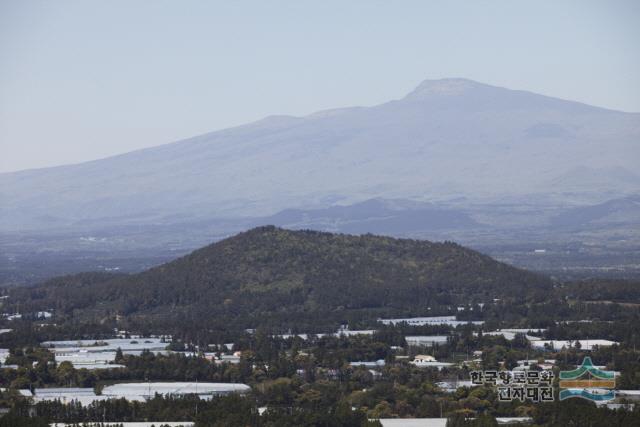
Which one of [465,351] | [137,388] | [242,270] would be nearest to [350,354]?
[465,351]

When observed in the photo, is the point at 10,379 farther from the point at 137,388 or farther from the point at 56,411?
the point at 56,411
